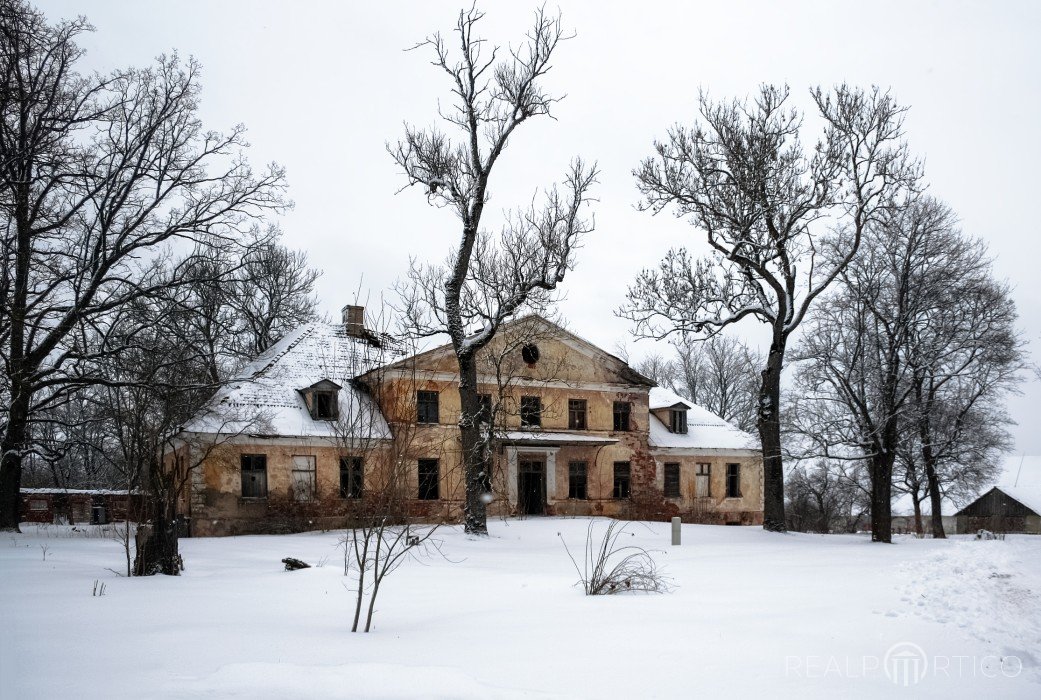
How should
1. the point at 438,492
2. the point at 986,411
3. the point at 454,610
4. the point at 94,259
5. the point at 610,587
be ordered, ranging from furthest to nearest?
the point at 986,411
the point at 438,492
the point at 94,259
the point at 610,587
the point at 454,610

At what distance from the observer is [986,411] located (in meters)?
32.5

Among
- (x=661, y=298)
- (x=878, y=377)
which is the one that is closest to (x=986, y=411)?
(x=878, y=377)

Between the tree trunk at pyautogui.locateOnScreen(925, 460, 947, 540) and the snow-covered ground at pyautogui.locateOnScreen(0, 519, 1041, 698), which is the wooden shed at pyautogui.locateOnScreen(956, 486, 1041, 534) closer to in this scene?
the tree trunk at pyautogui.locateOnScreen(925, 460, 947, 540)

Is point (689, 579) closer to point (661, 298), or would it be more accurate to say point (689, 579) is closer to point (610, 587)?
point (610, 587)

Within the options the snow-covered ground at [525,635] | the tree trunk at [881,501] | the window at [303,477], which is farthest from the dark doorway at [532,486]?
the snow-covered ground at [525,635]

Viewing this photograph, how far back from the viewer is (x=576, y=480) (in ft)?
104

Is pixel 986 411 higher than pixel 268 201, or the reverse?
pixel 268 201

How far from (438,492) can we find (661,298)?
10532mm

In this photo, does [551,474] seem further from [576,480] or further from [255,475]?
[255,475]

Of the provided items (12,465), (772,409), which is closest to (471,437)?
(772,409)

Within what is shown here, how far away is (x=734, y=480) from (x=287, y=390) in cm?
1829

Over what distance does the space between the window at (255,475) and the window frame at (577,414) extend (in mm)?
11365

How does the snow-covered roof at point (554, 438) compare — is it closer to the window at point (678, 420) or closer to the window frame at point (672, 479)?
the window frame at point (672, 479)

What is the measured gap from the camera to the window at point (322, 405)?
26.9 m
